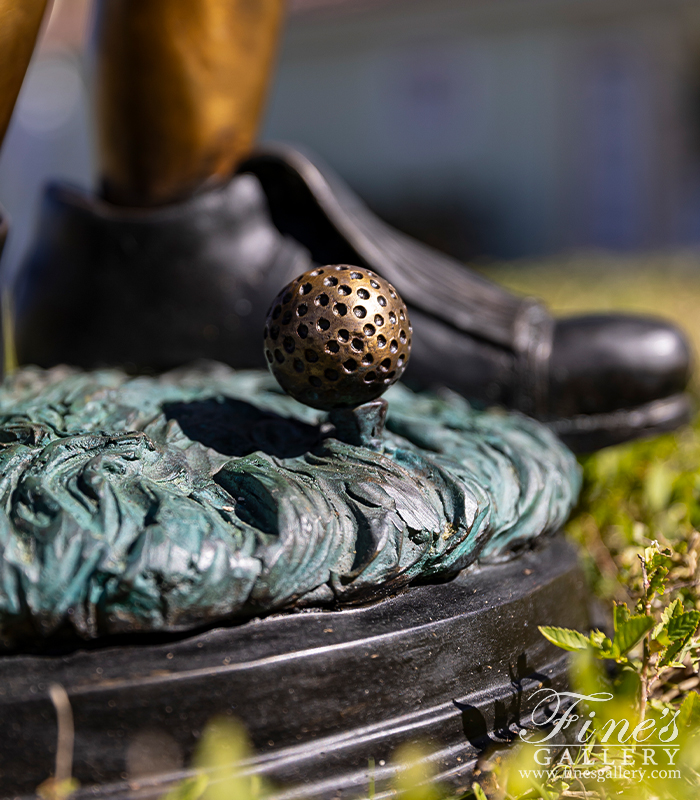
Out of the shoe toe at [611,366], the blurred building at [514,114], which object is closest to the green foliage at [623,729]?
the shoe toe at [611,366]

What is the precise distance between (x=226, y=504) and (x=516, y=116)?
450 inches

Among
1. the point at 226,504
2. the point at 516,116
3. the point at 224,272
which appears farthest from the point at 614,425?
the point at 516,116

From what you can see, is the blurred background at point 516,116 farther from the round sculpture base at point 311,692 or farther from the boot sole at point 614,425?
the round sculpture base at point 311,692

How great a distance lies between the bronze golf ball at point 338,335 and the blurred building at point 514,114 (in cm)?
1051

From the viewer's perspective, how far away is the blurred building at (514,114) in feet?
36.4

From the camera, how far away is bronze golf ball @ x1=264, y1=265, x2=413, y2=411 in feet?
3.89

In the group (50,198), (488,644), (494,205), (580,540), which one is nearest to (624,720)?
(488,644)

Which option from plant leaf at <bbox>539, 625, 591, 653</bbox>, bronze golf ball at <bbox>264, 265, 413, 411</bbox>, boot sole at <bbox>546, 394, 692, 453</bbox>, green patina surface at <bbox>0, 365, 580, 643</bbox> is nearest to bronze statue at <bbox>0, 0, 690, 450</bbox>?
boot sole at <bbox>546, 394, 692, 453</bbox>

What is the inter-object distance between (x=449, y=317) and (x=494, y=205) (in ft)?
34.8

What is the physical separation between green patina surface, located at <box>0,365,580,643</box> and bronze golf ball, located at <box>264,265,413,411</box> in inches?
4.9

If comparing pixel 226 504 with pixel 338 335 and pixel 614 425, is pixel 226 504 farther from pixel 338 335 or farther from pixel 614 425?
pixel 614 425

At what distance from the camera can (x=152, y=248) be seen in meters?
1.79

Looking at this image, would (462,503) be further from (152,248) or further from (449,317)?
(152,248)

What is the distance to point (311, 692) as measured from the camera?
1.10 m
